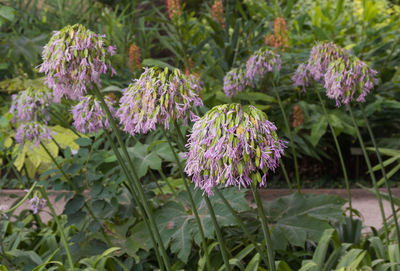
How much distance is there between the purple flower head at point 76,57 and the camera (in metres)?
1.28

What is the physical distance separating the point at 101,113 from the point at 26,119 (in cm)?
60

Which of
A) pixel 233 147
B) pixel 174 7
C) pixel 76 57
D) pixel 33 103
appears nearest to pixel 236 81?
pixel 33 103

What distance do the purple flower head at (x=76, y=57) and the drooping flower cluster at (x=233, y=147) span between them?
43 centimetres

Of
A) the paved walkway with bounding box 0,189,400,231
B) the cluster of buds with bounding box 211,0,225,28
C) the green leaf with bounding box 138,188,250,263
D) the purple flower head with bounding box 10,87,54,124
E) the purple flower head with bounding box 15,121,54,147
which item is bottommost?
the paved walkway with bounding box 0,189,400,231

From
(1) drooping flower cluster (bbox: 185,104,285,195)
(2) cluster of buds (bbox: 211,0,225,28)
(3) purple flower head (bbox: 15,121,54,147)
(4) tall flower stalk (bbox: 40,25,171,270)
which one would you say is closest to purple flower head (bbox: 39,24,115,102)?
(4) tall flower stalk (bbox: 40,25,171,270)

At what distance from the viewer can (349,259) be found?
1.83 m

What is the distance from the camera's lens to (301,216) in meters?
2.11

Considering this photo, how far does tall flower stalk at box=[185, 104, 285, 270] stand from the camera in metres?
0.96

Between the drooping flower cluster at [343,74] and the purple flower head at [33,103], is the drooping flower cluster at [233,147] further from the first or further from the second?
the purple flower head at [33,103]

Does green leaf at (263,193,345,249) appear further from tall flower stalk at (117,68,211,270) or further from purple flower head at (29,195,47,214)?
purple flower head at (29,195,47,214)

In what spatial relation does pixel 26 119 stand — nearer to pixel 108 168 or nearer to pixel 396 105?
pixel 108 168

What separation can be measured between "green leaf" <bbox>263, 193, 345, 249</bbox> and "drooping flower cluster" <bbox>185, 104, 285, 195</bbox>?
41.7 inches


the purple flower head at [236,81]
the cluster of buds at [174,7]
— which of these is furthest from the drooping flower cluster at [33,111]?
the cluster of buds at [174,7]

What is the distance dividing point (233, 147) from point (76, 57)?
0.59 m
